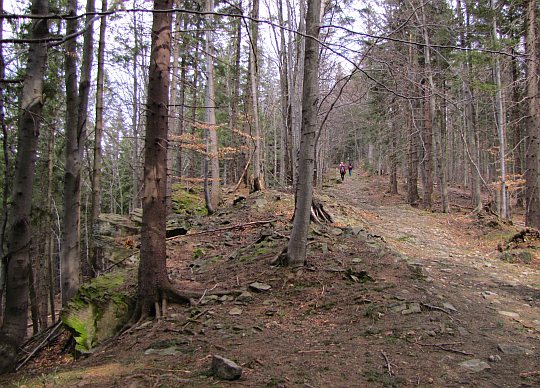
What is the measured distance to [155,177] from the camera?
528cm

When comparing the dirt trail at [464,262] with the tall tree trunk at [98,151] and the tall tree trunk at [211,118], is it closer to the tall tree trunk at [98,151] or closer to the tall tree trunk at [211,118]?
the tall tree trunk at [211,118]

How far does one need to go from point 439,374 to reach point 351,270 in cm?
269

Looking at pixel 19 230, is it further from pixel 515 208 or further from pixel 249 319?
pixel 515 208

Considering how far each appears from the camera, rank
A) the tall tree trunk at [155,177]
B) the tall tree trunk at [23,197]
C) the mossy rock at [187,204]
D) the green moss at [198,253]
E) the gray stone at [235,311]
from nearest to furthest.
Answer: the tall tree trunk at [23,197] → the gray stone at [235,311] → the tall tree trunk at [155,177] → the green moss at [198,253] → the mossy rock at [187,204]

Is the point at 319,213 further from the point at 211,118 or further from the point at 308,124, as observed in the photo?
the point at 211,118

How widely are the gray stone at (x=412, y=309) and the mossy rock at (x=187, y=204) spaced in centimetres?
1077

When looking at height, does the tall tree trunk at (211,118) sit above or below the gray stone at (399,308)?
above

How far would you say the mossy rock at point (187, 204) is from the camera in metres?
14.8

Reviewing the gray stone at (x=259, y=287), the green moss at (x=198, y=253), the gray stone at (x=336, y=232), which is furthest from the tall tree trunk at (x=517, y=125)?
the gray stone at (x=259, y=287)

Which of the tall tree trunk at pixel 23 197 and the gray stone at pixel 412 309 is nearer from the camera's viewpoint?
the tall tree trunk at pixel 23 197

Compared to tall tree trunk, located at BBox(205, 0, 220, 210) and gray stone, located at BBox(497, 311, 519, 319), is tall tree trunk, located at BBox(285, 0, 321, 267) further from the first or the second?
tall tree trunk, located at BBox(205, 0, 220, 210)

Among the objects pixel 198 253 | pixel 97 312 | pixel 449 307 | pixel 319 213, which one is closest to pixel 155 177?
pixel 97 312

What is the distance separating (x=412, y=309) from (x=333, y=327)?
1.05 meters

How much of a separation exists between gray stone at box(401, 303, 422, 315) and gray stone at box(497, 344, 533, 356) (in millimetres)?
930
